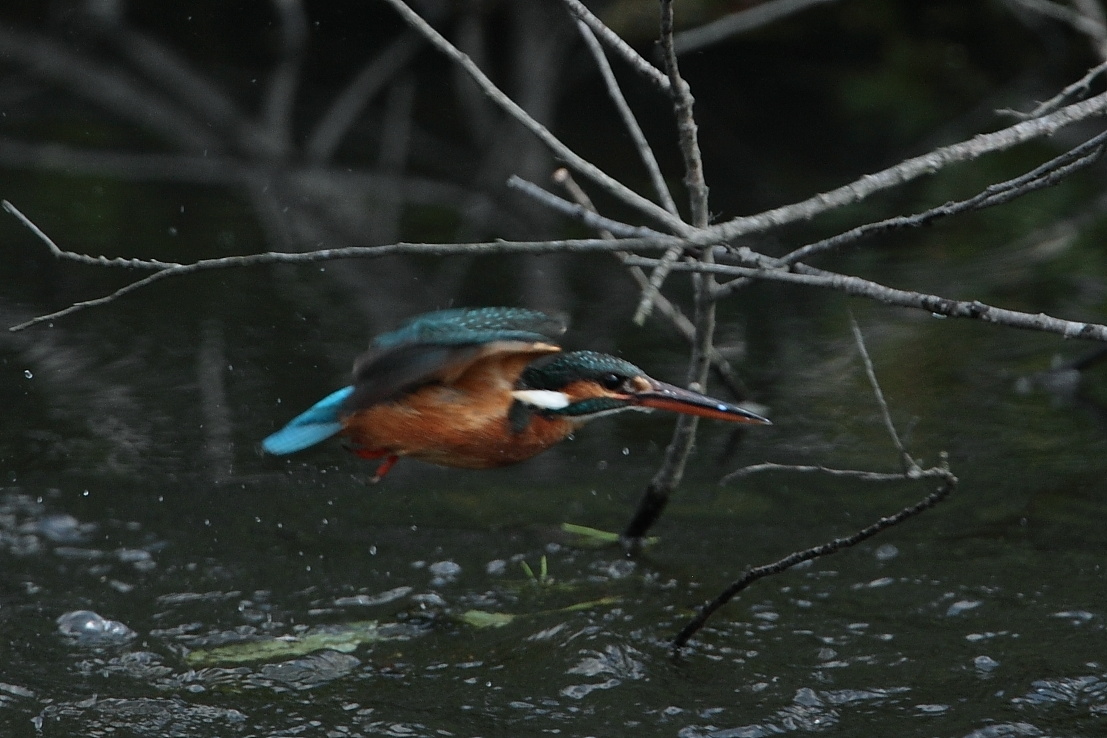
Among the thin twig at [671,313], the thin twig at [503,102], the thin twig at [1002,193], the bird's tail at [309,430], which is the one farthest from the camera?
the thin twig at [671,313]

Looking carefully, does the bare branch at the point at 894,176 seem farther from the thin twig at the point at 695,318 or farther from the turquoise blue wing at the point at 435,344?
the turquoise blue wing at the point at 435,344

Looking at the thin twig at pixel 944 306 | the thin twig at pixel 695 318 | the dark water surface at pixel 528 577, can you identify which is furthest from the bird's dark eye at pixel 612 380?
the thin twig at pixel 944 306

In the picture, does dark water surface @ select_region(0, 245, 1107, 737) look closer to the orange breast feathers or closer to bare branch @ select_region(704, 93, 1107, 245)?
the orange breast feathers

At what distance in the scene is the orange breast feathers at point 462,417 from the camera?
2.76 m

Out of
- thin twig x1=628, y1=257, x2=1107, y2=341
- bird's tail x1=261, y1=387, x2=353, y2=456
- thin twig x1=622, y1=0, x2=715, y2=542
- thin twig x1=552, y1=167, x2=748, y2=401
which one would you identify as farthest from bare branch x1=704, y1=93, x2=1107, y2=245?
bird's tail x1=261, y1=387, x2=353, y2=456

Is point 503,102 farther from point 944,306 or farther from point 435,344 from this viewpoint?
point 944,306

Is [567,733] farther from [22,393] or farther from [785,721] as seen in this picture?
[22,393]

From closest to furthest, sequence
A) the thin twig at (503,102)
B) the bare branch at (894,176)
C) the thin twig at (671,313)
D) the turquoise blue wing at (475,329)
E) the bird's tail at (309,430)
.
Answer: the bare branch at (894,176) < the thin twig at (503,102) < the turquoise blue wing at (475,329) < the bird's tail at (309,430) < the thin twig at (671,313)

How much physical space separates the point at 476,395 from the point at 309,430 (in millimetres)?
386

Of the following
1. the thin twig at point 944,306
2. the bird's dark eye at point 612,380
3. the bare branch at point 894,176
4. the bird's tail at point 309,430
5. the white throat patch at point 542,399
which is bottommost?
the bird's tail at point 309,430

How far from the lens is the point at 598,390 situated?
9.45 ft

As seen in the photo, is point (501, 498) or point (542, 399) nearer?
point (542, 399)

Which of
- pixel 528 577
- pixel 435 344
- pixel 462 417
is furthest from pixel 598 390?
pixel 528 577

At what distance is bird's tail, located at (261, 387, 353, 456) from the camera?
287cm
